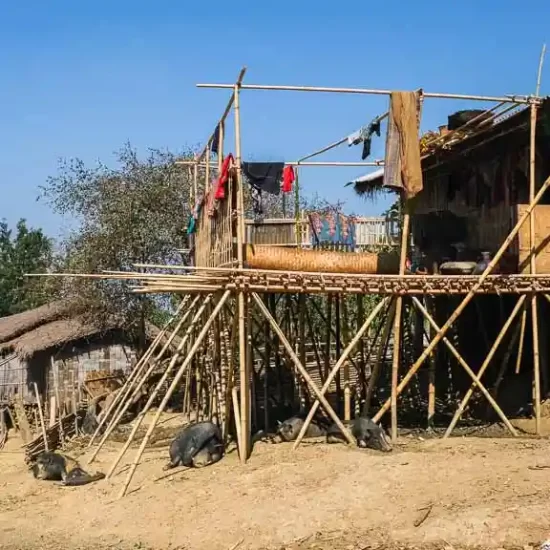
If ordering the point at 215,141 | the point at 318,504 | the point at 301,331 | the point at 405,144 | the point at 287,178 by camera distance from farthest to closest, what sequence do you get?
the point at 287,178 < the point at 301,331 < the point at 215,141 < the point at 405,144 < the point at 318,504

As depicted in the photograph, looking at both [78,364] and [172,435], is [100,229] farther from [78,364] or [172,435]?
[172,435]

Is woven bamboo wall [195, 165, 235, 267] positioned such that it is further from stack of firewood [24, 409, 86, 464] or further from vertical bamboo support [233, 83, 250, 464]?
stack of firewood [24, 409, 86, 464]

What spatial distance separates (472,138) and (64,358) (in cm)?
1100

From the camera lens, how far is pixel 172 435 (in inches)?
593

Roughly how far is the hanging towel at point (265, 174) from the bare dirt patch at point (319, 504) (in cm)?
499

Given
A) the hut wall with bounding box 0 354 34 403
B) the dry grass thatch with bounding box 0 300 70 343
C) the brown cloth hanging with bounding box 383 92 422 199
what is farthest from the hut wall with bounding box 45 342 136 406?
the brown cloth hanging with bounding box 383 92 422 199

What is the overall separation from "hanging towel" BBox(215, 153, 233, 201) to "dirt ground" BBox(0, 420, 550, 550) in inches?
145

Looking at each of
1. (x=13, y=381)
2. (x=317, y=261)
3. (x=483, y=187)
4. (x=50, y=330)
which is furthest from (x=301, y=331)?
(x=13, y=381)

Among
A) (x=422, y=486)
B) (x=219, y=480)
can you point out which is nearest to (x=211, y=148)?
(x=219, y=480)

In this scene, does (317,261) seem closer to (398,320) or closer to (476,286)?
(398,320)

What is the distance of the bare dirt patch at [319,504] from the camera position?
859 centimetres

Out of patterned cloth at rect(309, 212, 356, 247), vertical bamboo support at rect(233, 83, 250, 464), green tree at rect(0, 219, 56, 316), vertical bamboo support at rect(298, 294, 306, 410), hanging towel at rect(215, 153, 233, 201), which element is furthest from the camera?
green tree at rect(0, 219, 56, 316)

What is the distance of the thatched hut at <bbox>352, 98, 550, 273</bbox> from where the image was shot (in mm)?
12453

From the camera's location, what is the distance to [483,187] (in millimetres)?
14484
